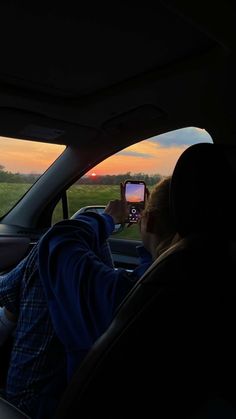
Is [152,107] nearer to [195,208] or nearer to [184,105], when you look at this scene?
[184,105]

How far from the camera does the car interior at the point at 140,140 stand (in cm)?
120

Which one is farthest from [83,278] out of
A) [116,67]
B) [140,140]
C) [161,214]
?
[140,140]

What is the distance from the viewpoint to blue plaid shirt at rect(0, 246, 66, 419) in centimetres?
164

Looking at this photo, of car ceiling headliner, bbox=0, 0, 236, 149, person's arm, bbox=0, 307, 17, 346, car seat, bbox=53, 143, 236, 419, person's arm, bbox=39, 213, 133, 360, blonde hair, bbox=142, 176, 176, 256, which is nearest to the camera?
car seat, bbox=53, 143, 236, 419

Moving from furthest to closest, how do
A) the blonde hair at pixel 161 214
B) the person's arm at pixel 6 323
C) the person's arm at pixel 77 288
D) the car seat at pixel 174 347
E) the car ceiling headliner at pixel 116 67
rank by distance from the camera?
the person's arm at pixel 6 323
the car ceiling headliner at pixel 116 67
the blonde hair at pixel 161 214
the person's arm at pixel 77 288
the car seat at pixel 174 347

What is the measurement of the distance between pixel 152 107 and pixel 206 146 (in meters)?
1.24

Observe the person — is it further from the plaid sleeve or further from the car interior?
the plaid sleeve

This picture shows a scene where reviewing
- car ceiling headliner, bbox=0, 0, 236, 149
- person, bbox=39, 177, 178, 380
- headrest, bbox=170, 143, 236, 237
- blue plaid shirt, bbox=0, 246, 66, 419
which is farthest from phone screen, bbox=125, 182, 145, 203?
headrest, bbox=170, 143, 236, 237

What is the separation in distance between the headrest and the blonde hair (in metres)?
0.28

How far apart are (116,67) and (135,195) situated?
0.63 meters

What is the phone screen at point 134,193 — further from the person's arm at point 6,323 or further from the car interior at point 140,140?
the person's arm at point 6,323

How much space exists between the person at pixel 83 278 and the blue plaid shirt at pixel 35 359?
10 cm

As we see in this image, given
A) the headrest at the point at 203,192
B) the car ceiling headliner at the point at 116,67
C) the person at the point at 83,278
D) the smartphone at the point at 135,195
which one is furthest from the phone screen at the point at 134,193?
the headrest at the point at 203,192

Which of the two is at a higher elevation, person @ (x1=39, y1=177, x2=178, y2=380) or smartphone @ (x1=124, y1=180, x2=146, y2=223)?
smartphone @ (x1=124, y1=180, x2=146, y2=223)
